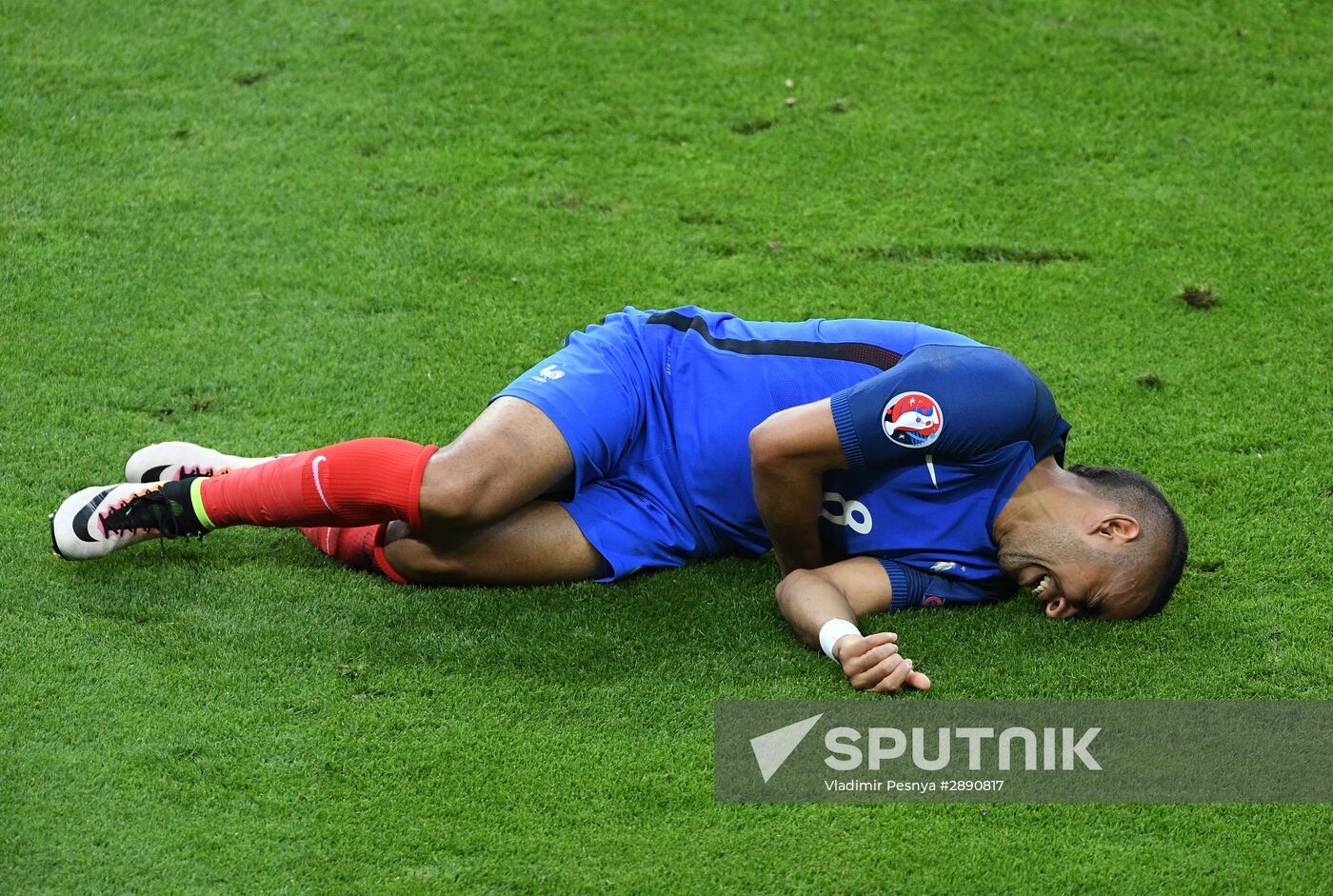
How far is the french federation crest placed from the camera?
3.01 metres

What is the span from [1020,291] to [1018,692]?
6.43 ft

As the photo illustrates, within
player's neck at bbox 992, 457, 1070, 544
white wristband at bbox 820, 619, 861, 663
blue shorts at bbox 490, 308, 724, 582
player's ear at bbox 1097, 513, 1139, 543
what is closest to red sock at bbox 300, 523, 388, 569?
blue shorts at bbox 490, 308, 724, 582

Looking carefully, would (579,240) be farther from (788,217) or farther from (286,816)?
(286,816)

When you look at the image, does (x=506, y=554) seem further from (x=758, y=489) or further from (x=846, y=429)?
(x=846, y=429)

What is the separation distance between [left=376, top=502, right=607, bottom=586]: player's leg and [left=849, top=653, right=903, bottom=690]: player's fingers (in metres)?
0.73

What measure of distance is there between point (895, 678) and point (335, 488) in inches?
51.4

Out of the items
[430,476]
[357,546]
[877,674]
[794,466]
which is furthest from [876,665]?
[357,546]

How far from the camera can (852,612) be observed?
323 centimetres

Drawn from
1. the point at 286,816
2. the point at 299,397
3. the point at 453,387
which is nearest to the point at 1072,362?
the point at 453,387

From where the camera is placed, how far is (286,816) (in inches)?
105

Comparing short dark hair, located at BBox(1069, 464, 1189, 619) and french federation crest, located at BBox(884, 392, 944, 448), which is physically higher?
french federation crest, located at BBox(884, 392, 944, 448)

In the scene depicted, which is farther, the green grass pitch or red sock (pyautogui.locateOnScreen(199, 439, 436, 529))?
red sock (pyautogui.locateOnScreen(199, 439, 436, 529))

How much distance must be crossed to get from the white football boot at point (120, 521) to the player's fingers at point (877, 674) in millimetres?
1584

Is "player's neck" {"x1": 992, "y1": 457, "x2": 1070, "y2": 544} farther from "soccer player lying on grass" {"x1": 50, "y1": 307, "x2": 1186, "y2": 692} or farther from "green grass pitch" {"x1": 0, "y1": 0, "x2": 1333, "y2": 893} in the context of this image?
"green grass pitch" {"x1": 0, "y1": 0, "x2": 1333, "y2": 893}
